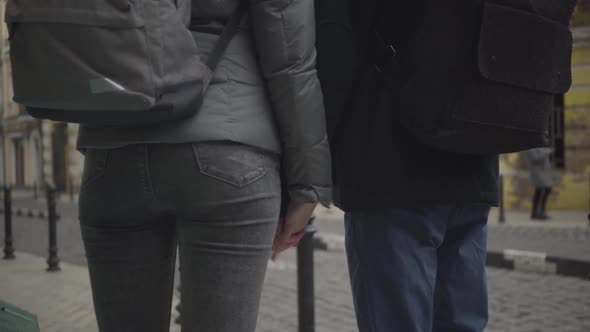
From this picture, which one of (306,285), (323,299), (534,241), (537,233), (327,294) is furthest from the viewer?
(537,233)

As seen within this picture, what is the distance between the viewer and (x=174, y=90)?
145cm

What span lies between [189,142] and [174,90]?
124mm

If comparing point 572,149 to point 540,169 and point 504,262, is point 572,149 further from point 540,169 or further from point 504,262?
point 504,262

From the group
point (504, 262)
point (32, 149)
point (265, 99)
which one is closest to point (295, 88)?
point (265, 99)

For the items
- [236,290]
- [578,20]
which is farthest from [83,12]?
[578,20]

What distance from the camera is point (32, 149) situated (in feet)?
114

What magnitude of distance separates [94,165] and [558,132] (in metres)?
15.6

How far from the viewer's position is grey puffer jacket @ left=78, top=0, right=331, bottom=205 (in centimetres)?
153

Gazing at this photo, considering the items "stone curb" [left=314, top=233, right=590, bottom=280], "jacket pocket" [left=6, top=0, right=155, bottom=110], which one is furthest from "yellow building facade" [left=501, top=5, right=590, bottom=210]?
"jacket pocket" [left=6, top=0, right=155, bottom=110]

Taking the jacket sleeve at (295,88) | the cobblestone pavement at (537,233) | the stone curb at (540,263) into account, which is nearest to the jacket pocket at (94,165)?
the jacket sleeve at (295,88)

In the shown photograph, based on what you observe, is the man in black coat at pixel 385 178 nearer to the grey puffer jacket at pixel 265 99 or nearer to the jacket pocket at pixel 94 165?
the grey puffer jacket at pixel 265 99

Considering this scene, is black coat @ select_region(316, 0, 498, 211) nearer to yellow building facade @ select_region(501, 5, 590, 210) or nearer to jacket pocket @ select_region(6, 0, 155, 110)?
jacket pocket @ select_region(6, 0, 155, 110)

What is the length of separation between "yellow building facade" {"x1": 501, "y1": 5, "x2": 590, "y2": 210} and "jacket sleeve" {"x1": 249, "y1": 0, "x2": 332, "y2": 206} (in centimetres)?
1477

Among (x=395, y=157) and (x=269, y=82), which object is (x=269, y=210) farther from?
(x=395, y=157)
